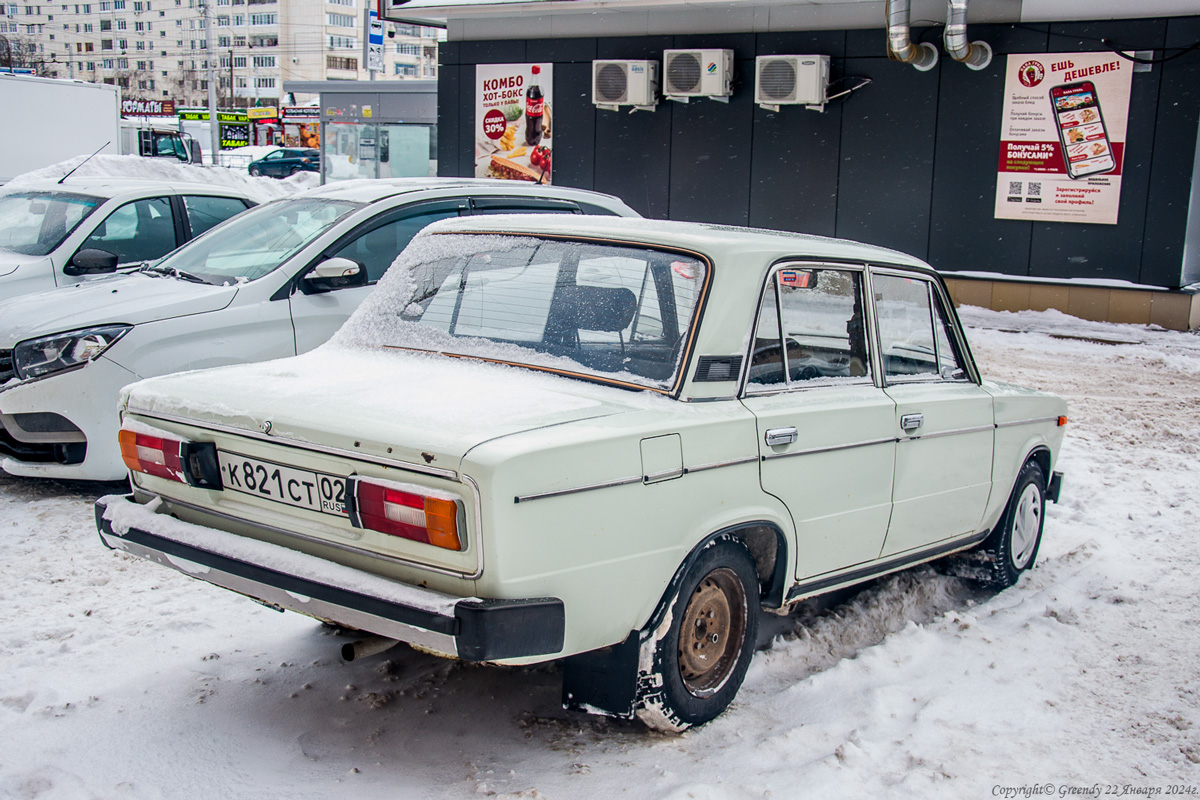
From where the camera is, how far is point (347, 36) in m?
105

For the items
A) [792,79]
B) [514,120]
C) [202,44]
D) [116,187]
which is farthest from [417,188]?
[202,44]

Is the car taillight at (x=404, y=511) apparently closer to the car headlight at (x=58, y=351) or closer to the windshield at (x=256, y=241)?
the car headlight at (x=58, y=351)

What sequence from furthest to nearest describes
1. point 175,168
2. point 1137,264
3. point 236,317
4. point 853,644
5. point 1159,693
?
1. point 175,168
2. point 1137,264
3. point 236,317
4. point 853,644
5. point 1159,693

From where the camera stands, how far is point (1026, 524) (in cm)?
515

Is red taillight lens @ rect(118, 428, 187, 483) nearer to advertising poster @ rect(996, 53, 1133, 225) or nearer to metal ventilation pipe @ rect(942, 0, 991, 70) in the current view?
metal ventilation pipe @ rect(942, 0, 991, 70)

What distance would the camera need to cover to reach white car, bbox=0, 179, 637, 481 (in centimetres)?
550

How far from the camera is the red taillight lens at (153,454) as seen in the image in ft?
11.1

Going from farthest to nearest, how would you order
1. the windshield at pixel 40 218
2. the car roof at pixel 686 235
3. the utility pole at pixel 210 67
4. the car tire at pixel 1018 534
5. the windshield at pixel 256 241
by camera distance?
the utility pole at pixel 210 67 → the windshield at pixel 40 218 → the windshield at pixel 256 241 → the car tire at pixel 1018 534 → the car roof at pixel 686 235

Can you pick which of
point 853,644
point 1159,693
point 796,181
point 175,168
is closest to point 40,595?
point 853,644

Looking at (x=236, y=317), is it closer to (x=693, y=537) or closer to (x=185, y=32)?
(x=693, y=537)

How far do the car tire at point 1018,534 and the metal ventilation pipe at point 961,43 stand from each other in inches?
341

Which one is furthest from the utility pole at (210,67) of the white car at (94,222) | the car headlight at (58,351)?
the car headlight at (58,351)

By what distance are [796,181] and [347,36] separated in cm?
10019

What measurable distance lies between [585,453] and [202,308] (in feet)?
12.0
